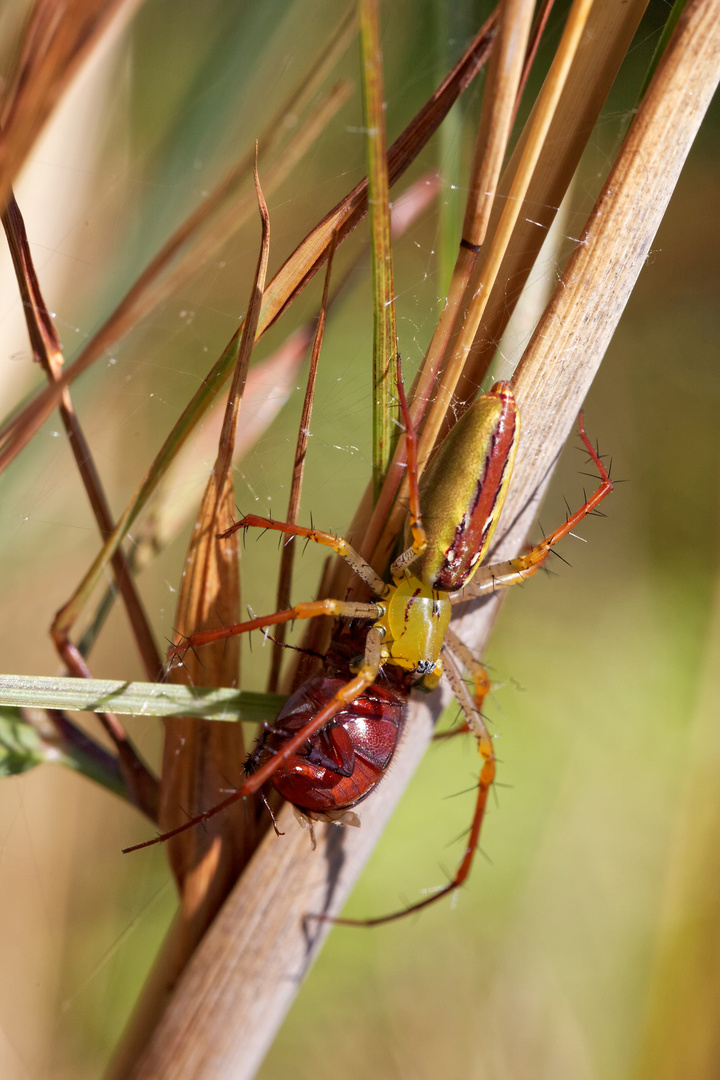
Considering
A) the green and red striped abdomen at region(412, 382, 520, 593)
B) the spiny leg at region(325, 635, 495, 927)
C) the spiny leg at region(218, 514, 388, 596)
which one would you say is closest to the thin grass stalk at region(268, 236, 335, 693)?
the spiny leg at region(218, 514, 388, 596)

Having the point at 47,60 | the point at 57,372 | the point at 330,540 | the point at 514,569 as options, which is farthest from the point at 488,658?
the point at 47,60

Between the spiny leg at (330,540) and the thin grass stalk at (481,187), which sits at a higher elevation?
the thin grass stalk at (481,187)

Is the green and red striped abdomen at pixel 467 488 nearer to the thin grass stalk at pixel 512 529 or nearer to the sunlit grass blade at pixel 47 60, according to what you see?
the thin grass stalk at pixel 512 529

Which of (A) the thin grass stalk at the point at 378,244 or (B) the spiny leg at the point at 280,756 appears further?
(B) the spiny leg at the point at 280,756

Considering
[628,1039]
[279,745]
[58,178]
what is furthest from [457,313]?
[628,1039]

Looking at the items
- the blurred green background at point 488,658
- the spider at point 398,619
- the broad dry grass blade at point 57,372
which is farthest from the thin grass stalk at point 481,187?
the broad dry grass blade at point 57,372

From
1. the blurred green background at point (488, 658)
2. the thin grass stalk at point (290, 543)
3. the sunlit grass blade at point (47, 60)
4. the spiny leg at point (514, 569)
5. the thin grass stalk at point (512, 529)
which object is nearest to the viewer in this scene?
the sunlit grass blade at point (47, 60)
